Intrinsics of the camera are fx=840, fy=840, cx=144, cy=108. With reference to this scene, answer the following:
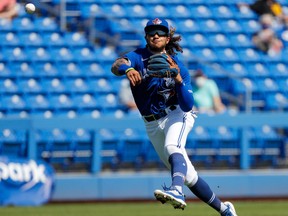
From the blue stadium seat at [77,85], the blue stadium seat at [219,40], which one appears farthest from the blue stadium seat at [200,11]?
the blue stadium seat at [77,85]

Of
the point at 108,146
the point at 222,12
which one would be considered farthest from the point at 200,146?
the point at 222,12

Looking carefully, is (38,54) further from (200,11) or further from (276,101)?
(276,101)

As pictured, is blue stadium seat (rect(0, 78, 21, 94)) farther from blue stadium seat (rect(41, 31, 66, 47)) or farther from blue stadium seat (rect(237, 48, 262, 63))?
blue stadium seat (rect(237, 48, 262, 63))

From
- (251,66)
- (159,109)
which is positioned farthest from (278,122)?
(159,109)

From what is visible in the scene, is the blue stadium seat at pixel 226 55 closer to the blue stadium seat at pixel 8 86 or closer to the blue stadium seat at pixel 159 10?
the blue stadium seat at pixel 159 10

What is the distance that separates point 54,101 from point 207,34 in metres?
4.20

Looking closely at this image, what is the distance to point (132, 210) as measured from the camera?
11.6 m

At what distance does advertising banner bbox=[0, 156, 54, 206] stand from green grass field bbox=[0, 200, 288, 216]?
11.6 inches

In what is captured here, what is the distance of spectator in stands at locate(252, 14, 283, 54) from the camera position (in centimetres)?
1814

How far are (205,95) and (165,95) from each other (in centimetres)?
776

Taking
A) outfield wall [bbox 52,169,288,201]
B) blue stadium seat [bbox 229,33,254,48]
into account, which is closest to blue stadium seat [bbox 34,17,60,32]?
blue stadium seat [bbox 229,33,254,48]

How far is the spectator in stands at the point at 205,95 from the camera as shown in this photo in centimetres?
1545

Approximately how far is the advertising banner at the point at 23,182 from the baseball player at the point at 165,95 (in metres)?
5.34

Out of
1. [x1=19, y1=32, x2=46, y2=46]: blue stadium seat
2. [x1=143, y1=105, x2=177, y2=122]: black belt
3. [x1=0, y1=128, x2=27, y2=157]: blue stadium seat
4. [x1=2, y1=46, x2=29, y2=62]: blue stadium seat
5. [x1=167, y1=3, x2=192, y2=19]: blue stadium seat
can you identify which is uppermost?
[x1=167, y1=3, x2=192, y2=19]: blue stadium seat
